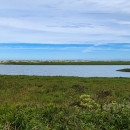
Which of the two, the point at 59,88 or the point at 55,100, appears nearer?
the point at 55,100

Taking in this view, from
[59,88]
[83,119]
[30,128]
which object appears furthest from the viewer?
[59,88]

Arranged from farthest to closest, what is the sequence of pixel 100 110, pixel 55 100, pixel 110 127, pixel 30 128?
pixel 55 100
pixel 100 110
pixel 110 127
pixel 30 128

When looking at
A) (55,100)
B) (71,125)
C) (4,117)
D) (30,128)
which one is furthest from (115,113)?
(55,100)

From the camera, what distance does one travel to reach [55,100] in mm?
15062

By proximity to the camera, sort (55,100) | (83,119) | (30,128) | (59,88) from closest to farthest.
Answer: (30,128) → (83,119) → (55,100) → (59,88)

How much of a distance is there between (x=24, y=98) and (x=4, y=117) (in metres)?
8.88

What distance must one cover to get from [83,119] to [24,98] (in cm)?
949

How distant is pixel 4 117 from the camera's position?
6805 millimetres

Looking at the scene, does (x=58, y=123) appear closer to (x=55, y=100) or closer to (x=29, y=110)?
(x=29, y=110)

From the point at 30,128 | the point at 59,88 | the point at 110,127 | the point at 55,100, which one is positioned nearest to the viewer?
the point at 30,128

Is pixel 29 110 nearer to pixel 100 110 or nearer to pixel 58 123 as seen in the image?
pixel 58 123

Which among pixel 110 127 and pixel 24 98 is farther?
pixel 24 98

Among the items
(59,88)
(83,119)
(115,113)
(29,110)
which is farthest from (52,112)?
(59,88)

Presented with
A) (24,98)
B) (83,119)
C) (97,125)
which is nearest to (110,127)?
(97,125)
